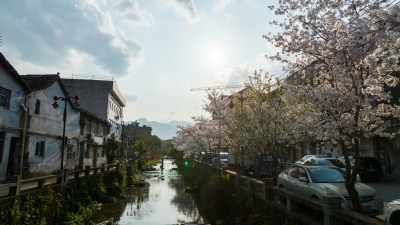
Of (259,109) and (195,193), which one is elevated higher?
(259,109)

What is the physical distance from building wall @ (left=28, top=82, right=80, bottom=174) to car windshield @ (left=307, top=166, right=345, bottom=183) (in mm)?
18650

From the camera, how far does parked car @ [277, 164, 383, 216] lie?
779 cm

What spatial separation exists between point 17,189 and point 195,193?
16747 mm

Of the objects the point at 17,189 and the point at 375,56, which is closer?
the point at 375,56

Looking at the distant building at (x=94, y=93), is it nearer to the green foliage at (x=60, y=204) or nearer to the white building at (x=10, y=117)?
the green foliage at (x=60, y=204)

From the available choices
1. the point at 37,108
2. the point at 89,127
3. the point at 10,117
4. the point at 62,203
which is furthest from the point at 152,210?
the point at 89,127

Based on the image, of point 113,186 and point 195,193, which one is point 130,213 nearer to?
point 113,186

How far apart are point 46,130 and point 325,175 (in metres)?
20.5

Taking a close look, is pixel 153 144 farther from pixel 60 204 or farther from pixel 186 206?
pixel 60 204

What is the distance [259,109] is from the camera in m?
12.9

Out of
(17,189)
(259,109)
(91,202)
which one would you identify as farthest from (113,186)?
(259,109)

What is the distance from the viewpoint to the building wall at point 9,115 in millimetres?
15570

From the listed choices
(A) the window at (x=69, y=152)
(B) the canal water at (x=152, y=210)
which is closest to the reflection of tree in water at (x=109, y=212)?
(B) the canal water at (x=152, y=210)

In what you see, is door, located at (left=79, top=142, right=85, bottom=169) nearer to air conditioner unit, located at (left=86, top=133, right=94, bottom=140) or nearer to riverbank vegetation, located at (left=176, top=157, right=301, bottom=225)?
air conditioner unit, located at (left=86, top=133, right=94, bottom=140)
